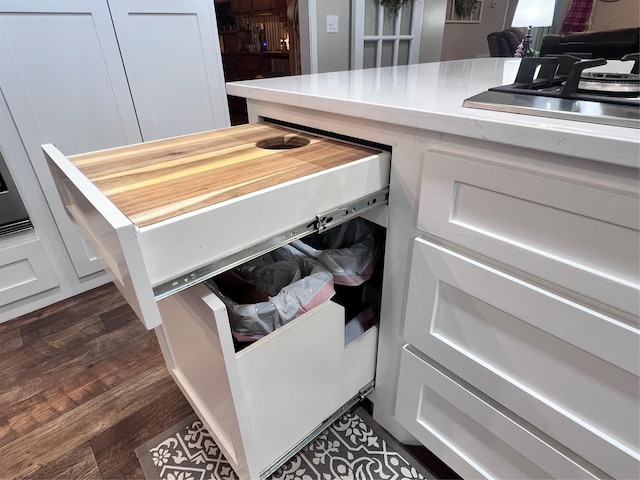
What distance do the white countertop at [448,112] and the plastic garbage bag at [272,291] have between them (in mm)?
336

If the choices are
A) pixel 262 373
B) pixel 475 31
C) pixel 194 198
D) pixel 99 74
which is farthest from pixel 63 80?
pixel 475 31

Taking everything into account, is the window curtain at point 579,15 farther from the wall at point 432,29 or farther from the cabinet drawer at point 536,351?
the wall at point 432,29

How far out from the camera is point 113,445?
99 cm

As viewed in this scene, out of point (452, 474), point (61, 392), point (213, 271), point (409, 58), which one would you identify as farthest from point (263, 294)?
point (409, 58)

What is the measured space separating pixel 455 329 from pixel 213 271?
47cm

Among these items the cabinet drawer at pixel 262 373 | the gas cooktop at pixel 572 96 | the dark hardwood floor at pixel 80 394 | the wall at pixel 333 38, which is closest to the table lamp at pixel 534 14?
the gas cooktop at pixel 572 96

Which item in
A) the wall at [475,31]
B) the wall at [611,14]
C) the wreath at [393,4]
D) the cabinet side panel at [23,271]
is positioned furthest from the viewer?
the wall at [475,31]

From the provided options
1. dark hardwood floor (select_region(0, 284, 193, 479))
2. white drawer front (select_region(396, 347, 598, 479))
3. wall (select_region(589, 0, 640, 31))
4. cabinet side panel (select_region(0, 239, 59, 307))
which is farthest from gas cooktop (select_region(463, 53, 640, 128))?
cabinet side panel (select_region(0, 239, 59, 307))

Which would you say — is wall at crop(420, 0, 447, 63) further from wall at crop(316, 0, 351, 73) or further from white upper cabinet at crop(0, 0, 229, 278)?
white upper cabinet at crop(0, 0, 229, 278)

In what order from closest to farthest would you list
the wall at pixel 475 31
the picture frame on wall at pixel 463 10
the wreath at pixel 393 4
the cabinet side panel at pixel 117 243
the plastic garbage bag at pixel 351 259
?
the cabinet side panel at pixel 117 243
the plastic garbage bag at pixel 351 259
the wreath at pixel 393 4
the picture frame on wall at pixel 463 10
the wall at pixel 475 31

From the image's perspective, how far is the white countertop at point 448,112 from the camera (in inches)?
17.0

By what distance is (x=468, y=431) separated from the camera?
2.53ft

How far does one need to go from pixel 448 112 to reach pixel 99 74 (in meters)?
1.36

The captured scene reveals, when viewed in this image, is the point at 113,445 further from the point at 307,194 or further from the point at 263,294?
the point at 307,194
